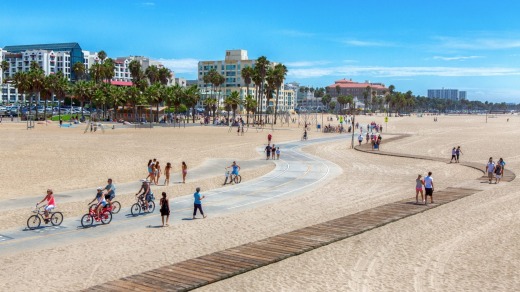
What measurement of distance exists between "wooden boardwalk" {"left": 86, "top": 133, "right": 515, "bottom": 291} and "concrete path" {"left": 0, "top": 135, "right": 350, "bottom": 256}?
4.48 meters

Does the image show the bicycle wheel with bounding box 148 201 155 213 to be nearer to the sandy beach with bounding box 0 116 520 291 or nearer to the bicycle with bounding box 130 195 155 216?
the bicycle with bounding box 130 195 155 216

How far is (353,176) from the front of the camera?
32.8 metres

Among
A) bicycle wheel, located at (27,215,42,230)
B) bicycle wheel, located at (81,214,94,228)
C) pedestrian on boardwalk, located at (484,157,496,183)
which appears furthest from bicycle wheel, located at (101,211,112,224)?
pedestrian on boardwalk, located at (484,157,496,183)

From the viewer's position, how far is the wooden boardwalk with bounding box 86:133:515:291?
12.5 meters

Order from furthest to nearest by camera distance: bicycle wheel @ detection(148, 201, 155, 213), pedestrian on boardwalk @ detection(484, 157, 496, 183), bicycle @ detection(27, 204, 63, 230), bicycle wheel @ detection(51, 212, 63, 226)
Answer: pedestrian on boardwalk @ detection(484, 157, 496, 183) → bicycle wheel @ detection(148, 201, 155, 213) → bicycle wheel @ detection(51, 212, 63, 226) → bicycle @ detection(27, 204, 63, 230)

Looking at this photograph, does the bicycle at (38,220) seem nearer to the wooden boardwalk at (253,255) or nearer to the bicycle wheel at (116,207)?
the bicycle wheel at (116,207)

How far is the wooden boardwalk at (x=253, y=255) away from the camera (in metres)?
12.5

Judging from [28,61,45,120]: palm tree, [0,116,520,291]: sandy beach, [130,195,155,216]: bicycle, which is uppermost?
[28,61,45,120]: palm tree

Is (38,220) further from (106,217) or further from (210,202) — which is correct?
(210,202)

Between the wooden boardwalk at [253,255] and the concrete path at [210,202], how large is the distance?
4.48 metres

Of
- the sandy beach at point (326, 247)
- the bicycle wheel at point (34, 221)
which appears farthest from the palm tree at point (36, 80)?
the bicycle wheel at point (34, 221)

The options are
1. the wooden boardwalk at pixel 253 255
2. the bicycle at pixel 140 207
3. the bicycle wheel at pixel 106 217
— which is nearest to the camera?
the wooden boardwalk at pixel 253 255

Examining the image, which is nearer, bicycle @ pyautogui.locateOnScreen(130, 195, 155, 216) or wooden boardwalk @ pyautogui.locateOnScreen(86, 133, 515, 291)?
wooden boardwalk @ pyautogui.locateOnScreen(86, 133, 515, 291)

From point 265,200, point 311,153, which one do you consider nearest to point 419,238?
point 265,200
